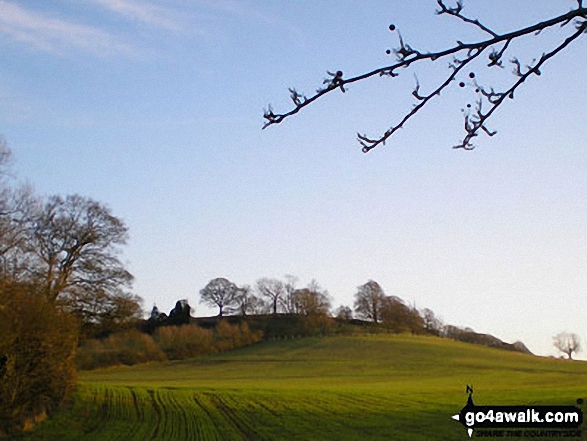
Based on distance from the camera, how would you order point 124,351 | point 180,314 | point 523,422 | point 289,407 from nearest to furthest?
point 523,422, point 289,407, point 124,351, point 180,314

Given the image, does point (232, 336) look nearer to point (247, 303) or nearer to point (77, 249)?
point (247, 303)

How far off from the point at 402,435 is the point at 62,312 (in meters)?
16.4

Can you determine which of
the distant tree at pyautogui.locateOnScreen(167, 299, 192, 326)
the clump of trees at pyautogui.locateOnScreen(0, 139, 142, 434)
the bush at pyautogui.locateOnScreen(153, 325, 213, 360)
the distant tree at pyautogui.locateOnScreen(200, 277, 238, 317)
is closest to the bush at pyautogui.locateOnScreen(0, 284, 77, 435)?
the clump of trees at pyautogui.locateOnScreen(0, 139, 142, 434)

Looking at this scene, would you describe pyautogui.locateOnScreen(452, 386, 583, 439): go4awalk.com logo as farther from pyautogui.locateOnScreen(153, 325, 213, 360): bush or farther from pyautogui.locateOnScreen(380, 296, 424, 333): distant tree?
pyautogui.locateOnScreen(380, 296, 424, 333): distant tree

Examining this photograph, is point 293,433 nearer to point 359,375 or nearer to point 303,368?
point 359,375

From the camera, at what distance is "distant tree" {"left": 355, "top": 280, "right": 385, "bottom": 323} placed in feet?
399

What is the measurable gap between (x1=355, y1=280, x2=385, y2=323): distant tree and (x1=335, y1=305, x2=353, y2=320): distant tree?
57.8 inches

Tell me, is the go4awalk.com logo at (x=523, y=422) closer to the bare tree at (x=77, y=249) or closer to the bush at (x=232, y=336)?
the bare tree at (x=77, y=249)

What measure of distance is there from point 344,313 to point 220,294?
73.4 feet

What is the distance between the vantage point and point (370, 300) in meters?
122

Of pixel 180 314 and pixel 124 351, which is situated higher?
pixel 180 314

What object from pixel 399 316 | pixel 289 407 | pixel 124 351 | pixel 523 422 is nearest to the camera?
pixel 523 422

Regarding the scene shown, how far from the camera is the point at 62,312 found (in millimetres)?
30469

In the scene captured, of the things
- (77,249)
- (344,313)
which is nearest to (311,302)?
(344,313)
